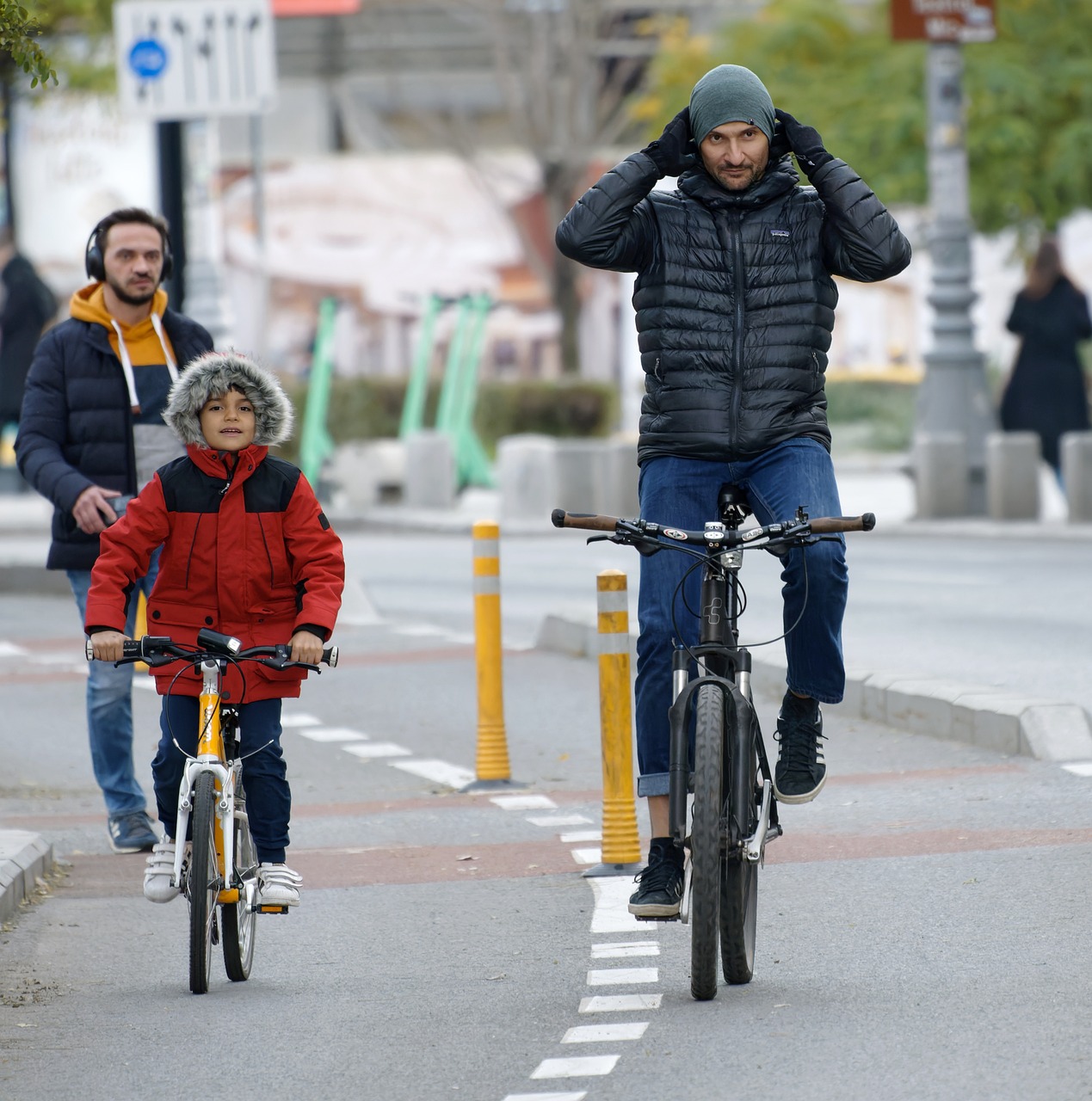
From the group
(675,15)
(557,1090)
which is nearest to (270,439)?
(557,1090)

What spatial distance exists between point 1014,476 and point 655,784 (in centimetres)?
1494

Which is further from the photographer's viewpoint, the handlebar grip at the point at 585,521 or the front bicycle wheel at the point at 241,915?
the front bicycle wheel at the point at 241,915

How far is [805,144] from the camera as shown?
21.0ft

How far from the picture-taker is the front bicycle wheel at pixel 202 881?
20.2 ft

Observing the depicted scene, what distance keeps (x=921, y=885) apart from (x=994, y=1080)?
7.04 ft

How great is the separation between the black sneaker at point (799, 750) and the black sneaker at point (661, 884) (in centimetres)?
47

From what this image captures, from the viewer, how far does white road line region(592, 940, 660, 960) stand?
21.6 ft

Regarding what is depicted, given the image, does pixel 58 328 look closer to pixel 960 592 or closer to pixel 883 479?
pixel 960 592

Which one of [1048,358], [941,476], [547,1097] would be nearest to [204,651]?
[547,1097]

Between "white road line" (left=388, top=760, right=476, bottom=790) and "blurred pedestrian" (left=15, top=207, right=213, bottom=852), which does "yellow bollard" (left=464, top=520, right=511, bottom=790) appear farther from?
"blurred pedestrian" (left=15, top=207, right=213, bottom=852)

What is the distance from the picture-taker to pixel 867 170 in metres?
27.0

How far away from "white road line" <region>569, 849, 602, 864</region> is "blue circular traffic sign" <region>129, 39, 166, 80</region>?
8.54 meters

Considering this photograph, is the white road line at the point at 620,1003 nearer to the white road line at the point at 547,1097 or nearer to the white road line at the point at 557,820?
the white road line at the point at 547,1097

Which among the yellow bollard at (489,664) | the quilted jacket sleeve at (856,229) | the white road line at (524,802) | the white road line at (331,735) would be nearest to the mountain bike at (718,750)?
the quilted jacket sleeve at (856,229)
